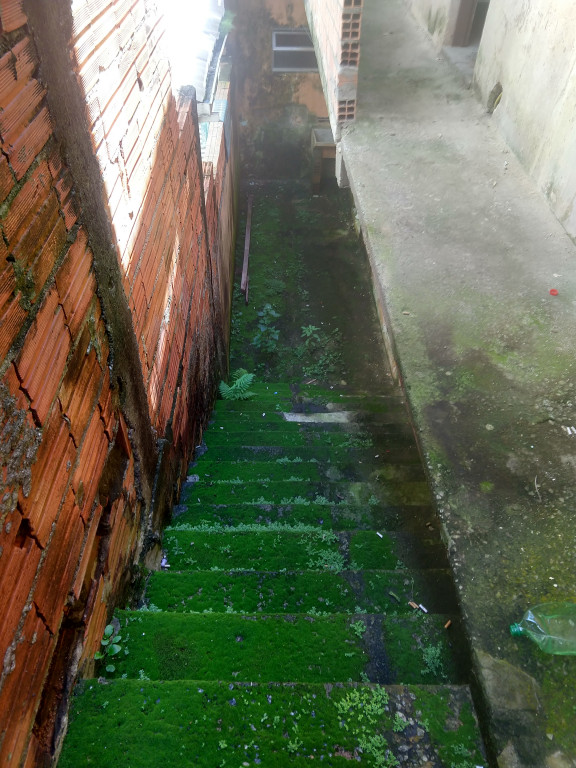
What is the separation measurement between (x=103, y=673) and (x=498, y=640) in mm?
1800

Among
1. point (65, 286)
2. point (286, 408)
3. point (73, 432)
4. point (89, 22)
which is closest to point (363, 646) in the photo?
point (73, 432)

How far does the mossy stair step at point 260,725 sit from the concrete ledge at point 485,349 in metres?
0.29

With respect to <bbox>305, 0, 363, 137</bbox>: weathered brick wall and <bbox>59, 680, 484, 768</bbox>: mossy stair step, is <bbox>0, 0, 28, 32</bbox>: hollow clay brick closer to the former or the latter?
<bbox>59, 680, 484, 768</bbox>: mossy stair step

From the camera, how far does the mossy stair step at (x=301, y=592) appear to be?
2.78 metres

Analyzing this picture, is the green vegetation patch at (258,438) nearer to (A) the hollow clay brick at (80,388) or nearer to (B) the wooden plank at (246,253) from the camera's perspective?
(A) the hollow clay brick at (80,388)

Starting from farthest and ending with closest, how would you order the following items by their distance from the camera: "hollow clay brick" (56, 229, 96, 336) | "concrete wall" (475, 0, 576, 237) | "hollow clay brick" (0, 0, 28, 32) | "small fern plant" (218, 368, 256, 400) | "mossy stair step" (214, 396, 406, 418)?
1. "small fern plant" (218, 368, 256, 400)
2. "mossy stair step" (214, 396, 406, 418)
3. "concrete wall" (475, 0, 576, 237)
4. "hollow clay brick" (56, 229, 96, 336)
5. "hollow clay brick" (0, 0, 28, 32)

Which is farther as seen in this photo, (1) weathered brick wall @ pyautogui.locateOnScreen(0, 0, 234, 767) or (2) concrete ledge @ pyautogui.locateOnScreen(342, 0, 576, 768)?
(2) concrete ledge @ pyautogui.locateOnScreen(342, 0, 576, 768)

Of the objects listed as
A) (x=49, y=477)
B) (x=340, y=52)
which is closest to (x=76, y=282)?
(x=49, y=477)

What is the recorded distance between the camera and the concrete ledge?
2602 millimetres

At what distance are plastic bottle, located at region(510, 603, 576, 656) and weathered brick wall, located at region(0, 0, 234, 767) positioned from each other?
6.46ft

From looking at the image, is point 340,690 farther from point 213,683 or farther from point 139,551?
point 139,551

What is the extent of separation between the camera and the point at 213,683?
7.06 feet

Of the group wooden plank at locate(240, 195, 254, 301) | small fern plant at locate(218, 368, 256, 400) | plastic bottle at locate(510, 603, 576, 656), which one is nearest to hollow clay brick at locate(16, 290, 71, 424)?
plastic bottle at locate(510, 603, 576, 656)

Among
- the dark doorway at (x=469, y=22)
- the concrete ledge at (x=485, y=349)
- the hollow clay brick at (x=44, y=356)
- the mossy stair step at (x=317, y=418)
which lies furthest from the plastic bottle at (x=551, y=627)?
the dark doorway at (x=469, y=22)
